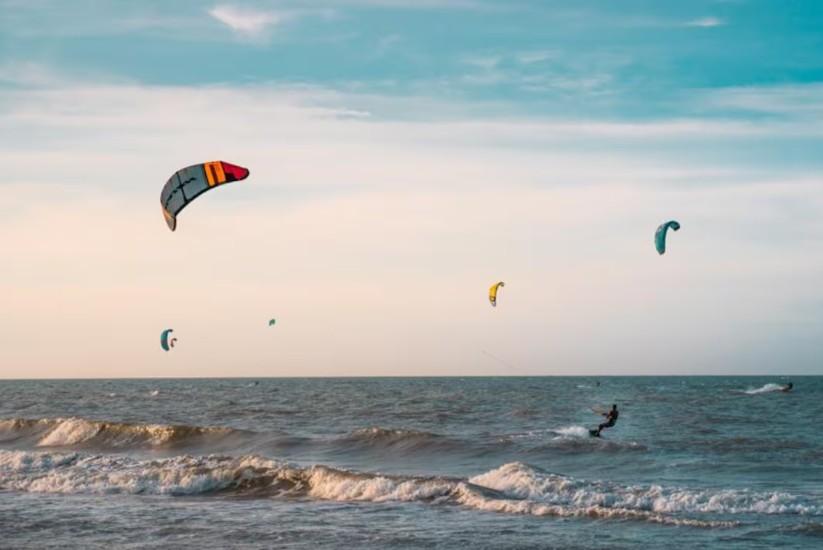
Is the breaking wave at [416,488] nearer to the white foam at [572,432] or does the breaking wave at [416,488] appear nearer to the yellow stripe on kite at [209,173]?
the yellow stripe on kite at [209,173]

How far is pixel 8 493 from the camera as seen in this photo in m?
17.6

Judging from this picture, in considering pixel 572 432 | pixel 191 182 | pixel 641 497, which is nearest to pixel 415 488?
pixel 641 497

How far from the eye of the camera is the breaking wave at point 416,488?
1478 cm

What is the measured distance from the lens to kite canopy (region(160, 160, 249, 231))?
13742 mm

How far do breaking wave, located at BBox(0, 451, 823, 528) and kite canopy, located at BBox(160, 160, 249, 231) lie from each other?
18.3 ft

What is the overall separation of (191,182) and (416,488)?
21.3 ft

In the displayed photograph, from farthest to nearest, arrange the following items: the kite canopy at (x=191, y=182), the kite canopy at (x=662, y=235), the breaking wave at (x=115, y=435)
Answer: the breaking wave at (x=115, y=435)
the kite canopy at (x=662, y=235)
the kite canopy at (x=191, y=182)

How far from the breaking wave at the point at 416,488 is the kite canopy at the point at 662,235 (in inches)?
322

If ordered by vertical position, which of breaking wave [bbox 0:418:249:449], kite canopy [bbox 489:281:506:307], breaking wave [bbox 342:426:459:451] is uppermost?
kite canopy [bbox 489:281:506:307]

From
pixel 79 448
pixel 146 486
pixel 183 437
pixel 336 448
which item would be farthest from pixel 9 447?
pixel 146 486

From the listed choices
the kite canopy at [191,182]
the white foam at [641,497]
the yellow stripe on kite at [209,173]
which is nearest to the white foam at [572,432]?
the white foam at [641,497]

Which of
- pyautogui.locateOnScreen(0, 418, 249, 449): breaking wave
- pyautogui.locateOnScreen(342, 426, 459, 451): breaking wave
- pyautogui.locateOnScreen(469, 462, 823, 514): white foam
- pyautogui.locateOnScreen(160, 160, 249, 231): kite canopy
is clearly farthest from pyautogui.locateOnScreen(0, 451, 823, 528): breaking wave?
pyautogui.locateOnScreen(0, 418, 249, 449): breaking wave

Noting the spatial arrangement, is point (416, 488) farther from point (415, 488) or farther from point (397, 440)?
point (397, 440)

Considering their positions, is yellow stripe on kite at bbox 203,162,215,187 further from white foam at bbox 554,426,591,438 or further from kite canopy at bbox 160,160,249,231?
white foam at bbox 554,426,591,438
